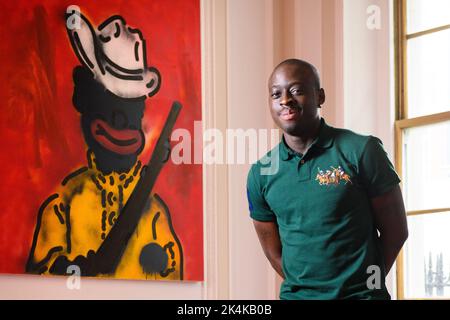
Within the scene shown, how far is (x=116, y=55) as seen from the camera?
367 centimetres

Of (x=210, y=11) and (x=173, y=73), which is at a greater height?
(x=210, y=11)

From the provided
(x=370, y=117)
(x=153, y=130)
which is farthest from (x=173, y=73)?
(x=370, y=117)

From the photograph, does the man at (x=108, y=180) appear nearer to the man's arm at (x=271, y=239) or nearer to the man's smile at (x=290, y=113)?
the man's arm at (x=271, y=239)

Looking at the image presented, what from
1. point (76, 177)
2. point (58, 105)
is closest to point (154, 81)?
point (58, 105)

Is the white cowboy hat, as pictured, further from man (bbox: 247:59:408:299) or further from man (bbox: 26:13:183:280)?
man (bbox: 247:59:408:299)

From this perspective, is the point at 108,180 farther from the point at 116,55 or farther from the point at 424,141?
the point at 424,141

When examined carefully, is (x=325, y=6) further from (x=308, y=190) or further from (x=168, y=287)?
(x=308, y=190)

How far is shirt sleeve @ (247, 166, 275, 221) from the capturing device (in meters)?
2.14

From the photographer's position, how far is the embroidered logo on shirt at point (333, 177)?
1.97 metres

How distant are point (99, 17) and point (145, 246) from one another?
964 mm

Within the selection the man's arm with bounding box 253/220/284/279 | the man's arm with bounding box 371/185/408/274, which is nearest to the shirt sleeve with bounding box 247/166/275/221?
the man's arm with bounding box 253/220/284/279

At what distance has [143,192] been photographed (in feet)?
12.0

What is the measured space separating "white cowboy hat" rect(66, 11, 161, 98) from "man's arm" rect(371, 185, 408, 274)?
6.01 feet

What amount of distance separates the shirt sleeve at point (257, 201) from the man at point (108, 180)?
4.89 feet
